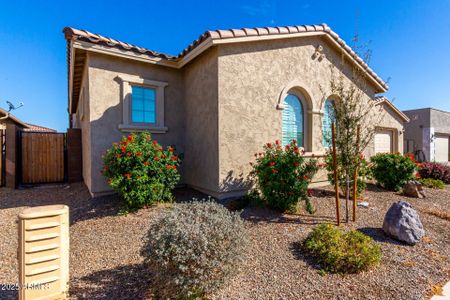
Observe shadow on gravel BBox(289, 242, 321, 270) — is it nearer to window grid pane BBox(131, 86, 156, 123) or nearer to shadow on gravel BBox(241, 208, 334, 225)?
shadow on gravel BBox(241, 208, 334, 225)

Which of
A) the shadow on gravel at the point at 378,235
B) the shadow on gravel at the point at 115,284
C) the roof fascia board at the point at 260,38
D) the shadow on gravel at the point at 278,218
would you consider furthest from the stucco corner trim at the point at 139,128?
the shadow on gravel at the point at 378,235

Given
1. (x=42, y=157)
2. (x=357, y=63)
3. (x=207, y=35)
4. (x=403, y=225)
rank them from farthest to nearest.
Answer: (x=42, y=157)
(x=357, y=63)
(x=207, y=35)
(x=403, y=225)

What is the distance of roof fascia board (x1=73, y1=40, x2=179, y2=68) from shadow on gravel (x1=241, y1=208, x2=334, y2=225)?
18.3 feet

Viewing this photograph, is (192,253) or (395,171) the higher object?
(395,171)

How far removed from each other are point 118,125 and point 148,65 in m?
2.32

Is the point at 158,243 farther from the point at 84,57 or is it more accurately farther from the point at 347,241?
the point at 84,57

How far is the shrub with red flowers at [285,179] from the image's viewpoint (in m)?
5.48

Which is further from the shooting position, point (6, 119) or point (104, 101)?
point (6, 119)

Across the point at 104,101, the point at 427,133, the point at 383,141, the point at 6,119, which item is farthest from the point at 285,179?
the point at 427,133

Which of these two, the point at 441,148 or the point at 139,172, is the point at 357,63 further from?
the point at 441,148

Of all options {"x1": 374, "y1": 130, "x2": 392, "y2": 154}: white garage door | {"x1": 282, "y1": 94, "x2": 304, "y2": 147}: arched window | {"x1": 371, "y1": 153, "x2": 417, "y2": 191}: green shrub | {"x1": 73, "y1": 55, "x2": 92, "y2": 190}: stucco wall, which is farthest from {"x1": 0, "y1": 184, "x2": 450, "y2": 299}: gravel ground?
{"x1": 374, "y1": 130, "x2": 392, "y2": 154}: white garage door

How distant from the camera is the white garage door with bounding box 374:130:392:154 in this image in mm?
11937

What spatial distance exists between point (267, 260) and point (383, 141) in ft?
39.6

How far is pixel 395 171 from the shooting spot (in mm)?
8312
